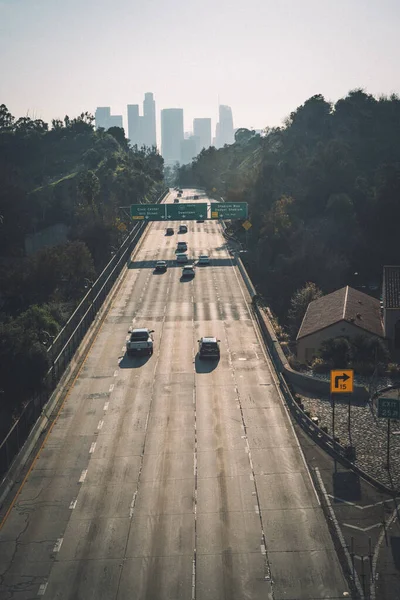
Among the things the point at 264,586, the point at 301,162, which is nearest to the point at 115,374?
the point at 264,586

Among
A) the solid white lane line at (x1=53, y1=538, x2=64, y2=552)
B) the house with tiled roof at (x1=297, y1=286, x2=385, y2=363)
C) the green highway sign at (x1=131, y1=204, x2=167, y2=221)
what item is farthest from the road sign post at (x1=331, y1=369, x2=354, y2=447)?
the green highway sign at (x1=131, y1=204, x2=167, y2=221)

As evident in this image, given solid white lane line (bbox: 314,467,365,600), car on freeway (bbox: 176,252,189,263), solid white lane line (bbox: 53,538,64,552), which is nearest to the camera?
solid white lane line (bbox: 314,467,365,600)

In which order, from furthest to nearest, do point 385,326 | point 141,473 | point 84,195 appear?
point 84,195 < point 385,326 < point 141,473

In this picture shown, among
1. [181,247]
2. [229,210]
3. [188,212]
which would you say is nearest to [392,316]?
[181,247]

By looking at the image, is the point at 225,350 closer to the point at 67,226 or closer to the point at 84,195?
the point at 84,195

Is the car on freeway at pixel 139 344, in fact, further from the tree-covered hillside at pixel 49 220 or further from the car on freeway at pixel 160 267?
the car on freeway at pixel 160 267

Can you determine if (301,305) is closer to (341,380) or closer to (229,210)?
(341,380)

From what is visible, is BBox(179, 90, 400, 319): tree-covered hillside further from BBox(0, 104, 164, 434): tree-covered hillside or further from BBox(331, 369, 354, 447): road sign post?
BBox(331, 369, 354, 447): road sign post
